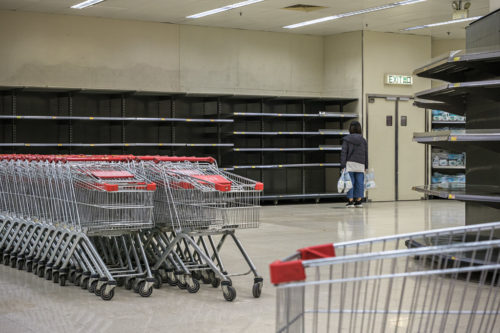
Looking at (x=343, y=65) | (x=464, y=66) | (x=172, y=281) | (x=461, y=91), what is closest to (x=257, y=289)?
(x=172, y=281)

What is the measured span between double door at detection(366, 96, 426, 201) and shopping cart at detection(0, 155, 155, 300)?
30.8 ft

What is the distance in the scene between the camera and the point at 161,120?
12.5 meters

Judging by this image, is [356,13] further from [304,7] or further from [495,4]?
[495,4]

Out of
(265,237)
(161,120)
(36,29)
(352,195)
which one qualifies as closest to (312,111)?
(352,195)

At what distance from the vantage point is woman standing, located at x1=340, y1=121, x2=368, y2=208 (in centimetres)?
1246

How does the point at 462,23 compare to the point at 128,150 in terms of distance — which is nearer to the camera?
the point at 128,150

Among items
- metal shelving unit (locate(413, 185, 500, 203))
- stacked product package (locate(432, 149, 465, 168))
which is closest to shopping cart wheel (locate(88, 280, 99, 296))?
metal shelving unit (locate(413, 185, 500, 203))

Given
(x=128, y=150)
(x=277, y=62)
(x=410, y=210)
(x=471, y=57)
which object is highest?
(x=277, y=62)

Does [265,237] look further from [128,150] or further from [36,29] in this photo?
[36,29]

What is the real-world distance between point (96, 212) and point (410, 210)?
8.35 m

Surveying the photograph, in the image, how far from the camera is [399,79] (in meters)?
14.9

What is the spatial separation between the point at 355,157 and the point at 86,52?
16.8 ft

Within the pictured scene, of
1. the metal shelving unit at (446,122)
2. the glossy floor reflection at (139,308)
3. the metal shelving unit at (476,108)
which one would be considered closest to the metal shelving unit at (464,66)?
the metal shelving unit at (476,108)

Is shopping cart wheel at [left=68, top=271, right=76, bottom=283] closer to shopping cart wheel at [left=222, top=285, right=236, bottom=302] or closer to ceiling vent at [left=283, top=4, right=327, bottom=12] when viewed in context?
shopping cart wheel at [left=222, top=285, right=236, bottom=302]
